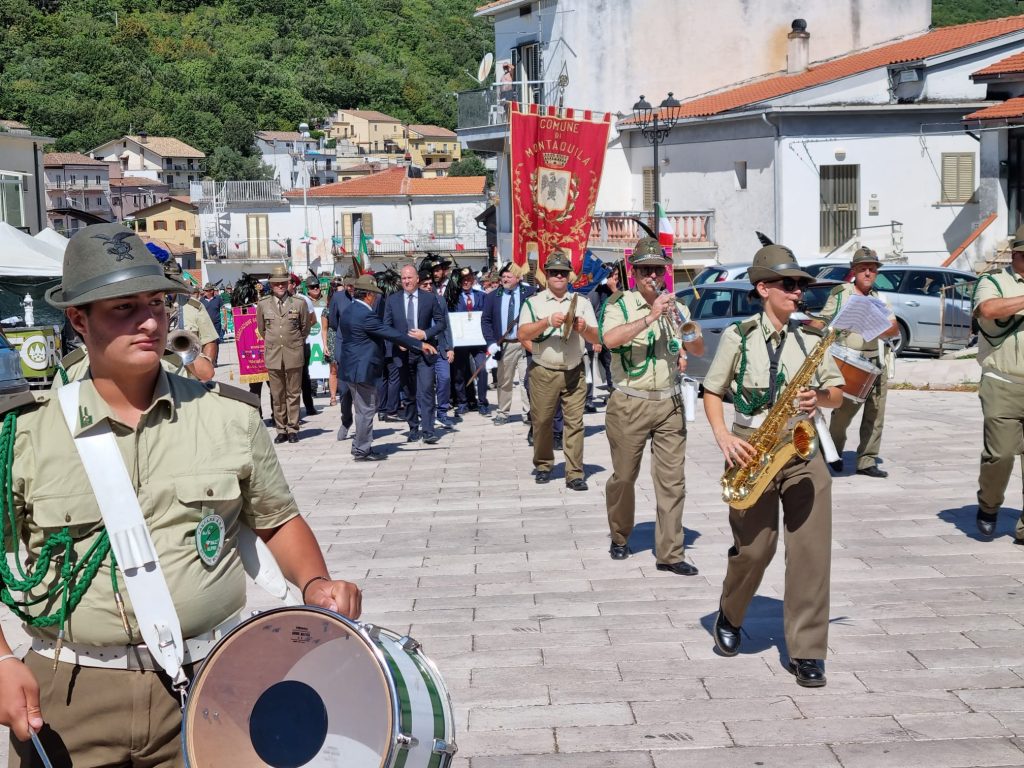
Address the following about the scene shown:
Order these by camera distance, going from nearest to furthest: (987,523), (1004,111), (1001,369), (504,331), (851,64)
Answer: (1001,369)
(987,523)
(504,331)
(1004,111)
(851,64)

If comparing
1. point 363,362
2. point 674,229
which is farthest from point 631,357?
point 674,229

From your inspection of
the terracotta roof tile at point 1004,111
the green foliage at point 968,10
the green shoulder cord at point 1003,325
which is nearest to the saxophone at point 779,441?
the green shoulder cord at point 1003,325

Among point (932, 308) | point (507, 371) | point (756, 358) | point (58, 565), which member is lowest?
point (507, 371)

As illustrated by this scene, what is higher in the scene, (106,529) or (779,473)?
(106,529)

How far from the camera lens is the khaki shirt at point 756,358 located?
20.5 feet

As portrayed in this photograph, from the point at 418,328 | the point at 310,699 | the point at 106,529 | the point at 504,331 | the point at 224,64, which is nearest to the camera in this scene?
the point at 310,699

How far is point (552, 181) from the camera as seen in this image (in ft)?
46.4

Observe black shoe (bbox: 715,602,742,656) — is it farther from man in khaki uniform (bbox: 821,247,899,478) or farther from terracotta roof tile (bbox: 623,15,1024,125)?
terracotta roof tile (bbox: 623,15,1024,125)

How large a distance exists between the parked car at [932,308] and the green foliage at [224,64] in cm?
10690

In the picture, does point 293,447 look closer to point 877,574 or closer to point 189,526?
point 877,574

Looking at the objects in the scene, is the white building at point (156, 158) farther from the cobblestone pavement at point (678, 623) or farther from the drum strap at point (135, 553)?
the drum strap at point (135, 553)

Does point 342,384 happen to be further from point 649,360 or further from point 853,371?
point 853,371

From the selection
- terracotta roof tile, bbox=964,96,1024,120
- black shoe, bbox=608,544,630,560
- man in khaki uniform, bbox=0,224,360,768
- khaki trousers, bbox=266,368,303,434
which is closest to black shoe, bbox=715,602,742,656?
black shoe, bbox=608,544,630,560

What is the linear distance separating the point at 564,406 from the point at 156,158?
12703cm
